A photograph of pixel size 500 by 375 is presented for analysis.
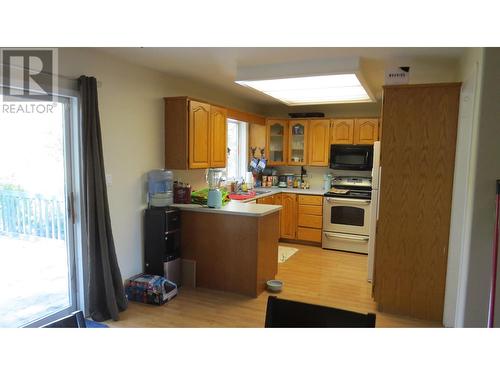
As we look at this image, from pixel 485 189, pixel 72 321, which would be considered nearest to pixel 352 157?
pixel 485 189

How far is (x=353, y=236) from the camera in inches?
202

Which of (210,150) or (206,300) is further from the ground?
(210,150)

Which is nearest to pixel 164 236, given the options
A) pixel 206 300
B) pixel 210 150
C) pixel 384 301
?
pixel 206 300

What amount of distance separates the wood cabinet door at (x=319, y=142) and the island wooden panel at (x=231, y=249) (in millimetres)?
2155

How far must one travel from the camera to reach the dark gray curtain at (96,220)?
2.82 metres

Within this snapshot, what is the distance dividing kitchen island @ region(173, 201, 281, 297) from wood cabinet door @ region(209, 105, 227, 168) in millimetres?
814

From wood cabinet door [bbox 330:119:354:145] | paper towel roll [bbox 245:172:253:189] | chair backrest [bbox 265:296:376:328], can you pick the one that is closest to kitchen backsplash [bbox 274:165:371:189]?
wood cabinet door [bbox 330:119:354:145]

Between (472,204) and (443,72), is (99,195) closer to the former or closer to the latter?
(472,204)

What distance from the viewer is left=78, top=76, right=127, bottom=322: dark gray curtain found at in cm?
282

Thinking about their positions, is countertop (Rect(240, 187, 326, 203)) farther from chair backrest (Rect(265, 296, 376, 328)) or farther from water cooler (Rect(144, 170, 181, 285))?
chair backrest (Rect(265, 296, 376, 328))

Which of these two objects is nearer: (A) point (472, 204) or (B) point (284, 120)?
(A) point (472, 204)

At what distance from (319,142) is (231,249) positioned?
284cm
